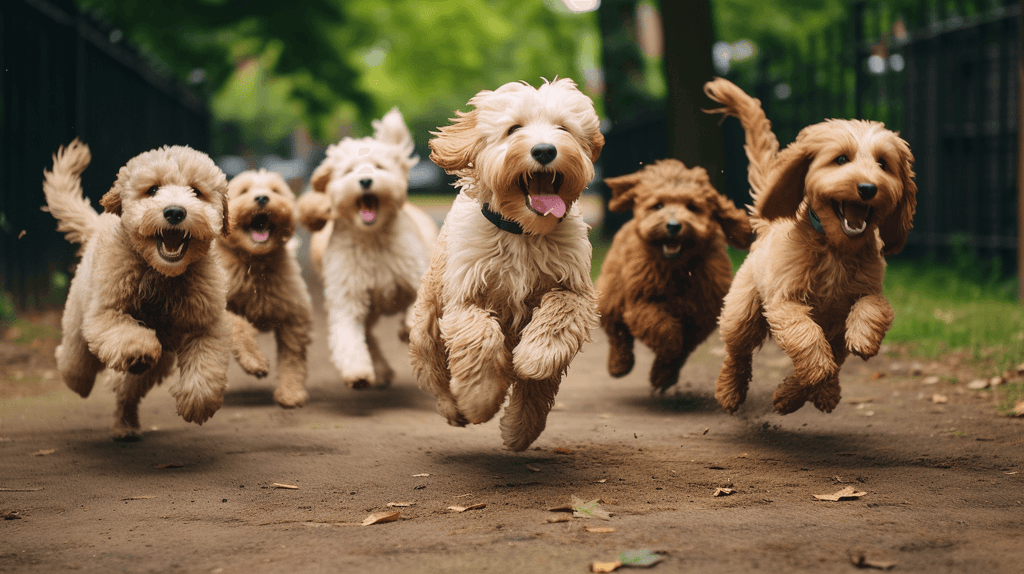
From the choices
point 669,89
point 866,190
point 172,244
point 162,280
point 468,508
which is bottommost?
point 468,508

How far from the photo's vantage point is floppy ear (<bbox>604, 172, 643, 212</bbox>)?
6.47 metres

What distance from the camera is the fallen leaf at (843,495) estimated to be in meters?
4.03

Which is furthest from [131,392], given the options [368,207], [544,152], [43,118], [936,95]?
[936,95]

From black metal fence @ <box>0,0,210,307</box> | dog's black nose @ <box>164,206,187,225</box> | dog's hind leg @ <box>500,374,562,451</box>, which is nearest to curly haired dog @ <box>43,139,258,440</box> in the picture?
dog's black nose @ <box>164,206,187,225</box>

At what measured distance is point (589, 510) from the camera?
12.6 feet

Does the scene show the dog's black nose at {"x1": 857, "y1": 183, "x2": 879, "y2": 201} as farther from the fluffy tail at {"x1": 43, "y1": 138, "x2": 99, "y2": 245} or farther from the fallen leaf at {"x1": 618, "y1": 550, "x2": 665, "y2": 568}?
the fluffy tail at {"x1": 43, "y1": 138, "x2": 99, "y2": 245}

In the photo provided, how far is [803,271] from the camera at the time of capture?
499 centimetres

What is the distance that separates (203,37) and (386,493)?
14786mm

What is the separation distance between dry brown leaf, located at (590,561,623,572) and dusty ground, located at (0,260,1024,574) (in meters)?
0.05

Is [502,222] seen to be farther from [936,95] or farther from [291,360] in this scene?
[936,95]

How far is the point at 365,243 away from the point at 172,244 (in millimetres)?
2140

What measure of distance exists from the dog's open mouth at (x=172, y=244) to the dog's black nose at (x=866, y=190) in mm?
3381

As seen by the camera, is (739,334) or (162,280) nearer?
(162,280)

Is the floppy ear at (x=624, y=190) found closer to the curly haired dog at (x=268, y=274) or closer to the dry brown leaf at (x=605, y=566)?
the curly haired dog at (x=268, y=274)
